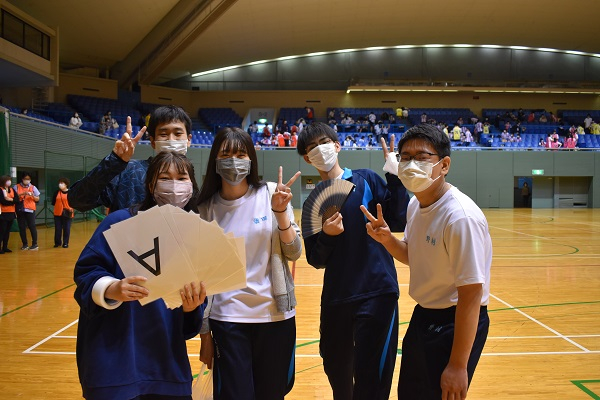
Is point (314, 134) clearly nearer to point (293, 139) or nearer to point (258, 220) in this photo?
point (258, 220)

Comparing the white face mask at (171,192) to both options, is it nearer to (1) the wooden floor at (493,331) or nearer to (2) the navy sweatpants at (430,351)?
(2) the navy sweatpants at (430,351)

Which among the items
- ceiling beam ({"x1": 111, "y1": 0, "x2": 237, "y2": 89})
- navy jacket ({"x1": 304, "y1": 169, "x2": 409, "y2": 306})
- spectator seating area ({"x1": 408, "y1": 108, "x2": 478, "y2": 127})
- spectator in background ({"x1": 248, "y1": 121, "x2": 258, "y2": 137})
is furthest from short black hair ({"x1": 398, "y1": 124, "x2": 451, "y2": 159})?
spectator seating area ({"x1": 408, "y1": 108, "x2": 478, "y2": 127})

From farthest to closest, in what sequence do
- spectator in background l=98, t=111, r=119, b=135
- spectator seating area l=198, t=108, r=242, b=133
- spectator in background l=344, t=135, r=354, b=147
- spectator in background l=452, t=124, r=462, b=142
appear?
spectator seating area l=198, t=108, r=242, b=133, spectator in background l=452, t=124, r=462, b=142, spectator in background l=344, t=135, r=354, b=147, spectator in background l=98, t=111, r=119, b=135

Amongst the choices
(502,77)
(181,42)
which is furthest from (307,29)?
(502,77)

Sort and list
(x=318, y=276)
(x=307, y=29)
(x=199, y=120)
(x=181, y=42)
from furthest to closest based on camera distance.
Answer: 1. (x=199, y=120)
2. (x=307, y=29)
3. (x=181, y=42)
4. (x=318, y=276)

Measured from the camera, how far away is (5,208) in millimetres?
9484

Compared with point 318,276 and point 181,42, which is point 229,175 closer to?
point 318,276

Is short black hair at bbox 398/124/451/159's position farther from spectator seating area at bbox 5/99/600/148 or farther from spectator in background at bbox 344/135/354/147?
spectator in background at bbox 344/135/354/147

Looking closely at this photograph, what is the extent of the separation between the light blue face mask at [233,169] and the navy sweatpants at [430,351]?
947mm

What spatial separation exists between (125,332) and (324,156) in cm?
138

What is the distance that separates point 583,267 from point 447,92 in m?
23.7

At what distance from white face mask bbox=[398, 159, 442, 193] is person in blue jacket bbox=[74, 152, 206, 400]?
93 centimetres

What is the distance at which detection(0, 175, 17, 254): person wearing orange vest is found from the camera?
373 inches

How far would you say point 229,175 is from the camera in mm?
Result: 2082
